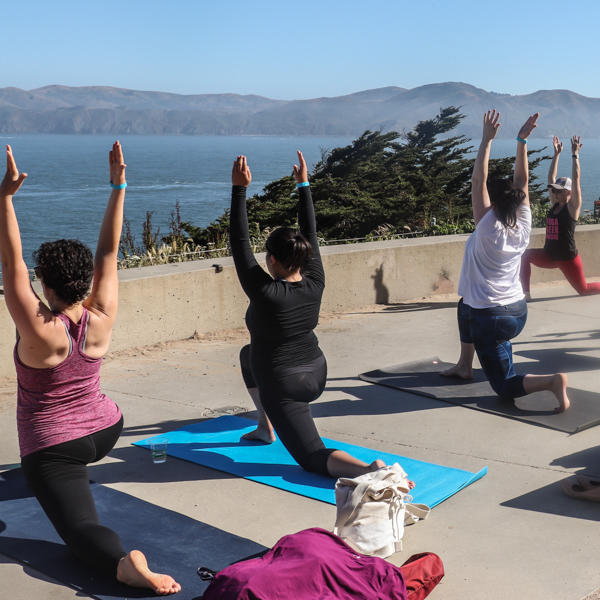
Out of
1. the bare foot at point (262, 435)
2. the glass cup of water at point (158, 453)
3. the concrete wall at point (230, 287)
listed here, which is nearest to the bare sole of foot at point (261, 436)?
the bare foot at point (262, 435)

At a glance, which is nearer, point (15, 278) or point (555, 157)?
point (15, 278)

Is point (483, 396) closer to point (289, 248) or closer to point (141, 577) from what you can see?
point (289, 248)

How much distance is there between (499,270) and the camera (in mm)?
A: 6262

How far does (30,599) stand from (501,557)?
2.16 m

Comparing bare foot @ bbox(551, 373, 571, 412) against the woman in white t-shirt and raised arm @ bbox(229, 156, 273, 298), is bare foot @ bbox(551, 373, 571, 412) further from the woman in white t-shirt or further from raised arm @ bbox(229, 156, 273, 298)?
raised arm @ bbox(229, 156, 273, 298)

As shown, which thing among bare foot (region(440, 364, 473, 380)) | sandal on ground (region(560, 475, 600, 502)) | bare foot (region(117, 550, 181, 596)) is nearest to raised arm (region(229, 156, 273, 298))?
bare foot (region(117, 550, 181, 596))

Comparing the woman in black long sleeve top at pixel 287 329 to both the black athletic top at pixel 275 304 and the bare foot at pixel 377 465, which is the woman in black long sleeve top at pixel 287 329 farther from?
the bare foot at pixel 377 465

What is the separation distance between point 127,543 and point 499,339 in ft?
10.6

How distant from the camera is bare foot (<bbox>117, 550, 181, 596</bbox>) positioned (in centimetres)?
356

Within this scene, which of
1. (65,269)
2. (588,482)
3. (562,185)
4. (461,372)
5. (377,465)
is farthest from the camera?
(562,185)

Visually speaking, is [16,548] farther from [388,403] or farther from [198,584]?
[388,403]

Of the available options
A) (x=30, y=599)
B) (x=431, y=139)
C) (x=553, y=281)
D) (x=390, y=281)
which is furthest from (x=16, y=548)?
(x=431, y=139)

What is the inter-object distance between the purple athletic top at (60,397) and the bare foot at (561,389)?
141 inches

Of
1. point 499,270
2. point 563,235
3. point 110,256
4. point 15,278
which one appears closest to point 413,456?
point 499,270
